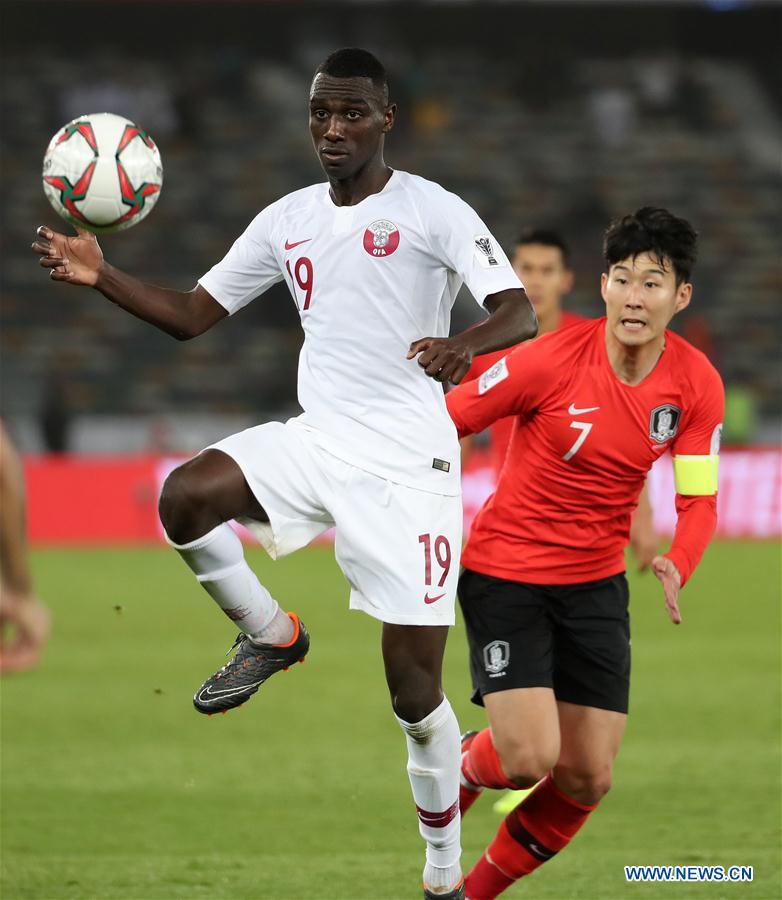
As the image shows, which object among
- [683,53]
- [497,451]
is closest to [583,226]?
[683,53]

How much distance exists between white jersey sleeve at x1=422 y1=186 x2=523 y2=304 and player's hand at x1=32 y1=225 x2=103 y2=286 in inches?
41.6

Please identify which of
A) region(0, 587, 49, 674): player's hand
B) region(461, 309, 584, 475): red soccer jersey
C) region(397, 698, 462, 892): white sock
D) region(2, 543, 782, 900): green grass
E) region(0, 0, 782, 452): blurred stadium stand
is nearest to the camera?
region(397, 698, 462, 892): white sock

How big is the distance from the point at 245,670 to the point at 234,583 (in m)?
0.33

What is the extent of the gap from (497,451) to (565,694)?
6.03ft

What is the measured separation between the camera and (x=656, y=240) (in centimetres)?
518

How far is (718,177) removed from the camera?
2566 centimetres

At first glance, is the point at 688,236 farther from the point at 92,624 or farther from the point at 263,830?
the point at 92,624

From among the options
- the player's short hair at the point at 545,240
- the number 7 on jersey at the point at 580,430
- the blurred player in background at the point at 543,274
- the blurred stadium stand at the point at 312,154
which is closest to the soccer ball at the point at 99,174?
the number 7 on jersey at the point at 580,430

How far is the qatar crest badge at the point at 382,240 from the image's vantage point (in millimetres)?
4668

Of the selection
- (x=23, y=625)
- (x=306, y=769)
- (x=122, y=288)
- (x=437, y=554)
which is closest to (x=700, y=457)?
(x=437, y=554)

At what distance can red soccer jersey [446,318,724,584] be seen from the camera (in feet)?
17.2

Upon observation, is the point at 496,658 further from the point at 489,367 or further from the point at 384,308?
the point at 384,308

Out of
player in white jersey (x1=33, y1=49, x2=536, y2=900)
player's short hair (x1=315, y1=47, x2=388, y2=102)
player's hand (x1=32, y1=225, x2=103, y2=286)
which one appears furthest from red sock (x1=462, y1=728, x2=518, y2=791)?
player's short hair (x1=315, y1=47, x2=388, y2=102)

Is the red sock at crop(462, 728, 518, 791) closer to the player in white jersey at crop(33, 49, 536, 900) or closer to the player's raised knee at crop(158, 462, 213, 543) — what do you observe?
the player in white jersey at crop(33, 49, 536, 900)
